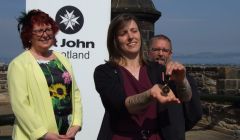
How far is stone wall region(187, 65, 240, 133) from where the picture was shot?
27.5 ft

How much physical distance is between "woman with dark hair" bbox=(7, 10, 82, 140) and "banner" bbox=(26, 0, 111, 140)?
4.51ft

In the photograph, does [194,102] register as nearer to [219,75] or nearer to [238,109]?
[238,109]

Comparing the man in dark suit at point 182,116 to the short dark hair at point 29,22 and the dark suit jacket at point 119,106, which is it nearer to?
the dark suit jacket at point 119,106

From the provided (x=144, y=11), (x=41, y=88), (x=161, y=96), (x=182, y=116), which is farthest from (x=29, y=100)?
(x=144, y=11)

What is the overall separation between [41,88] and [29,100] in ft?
0.36

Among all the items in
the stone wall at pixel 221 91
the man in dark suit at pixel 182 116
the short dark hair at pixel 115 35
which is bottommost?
the stone wall at pixel 221 91

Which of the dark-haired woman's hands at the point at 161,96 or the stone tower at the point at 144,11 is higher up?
the stone tower at the point at 144,11

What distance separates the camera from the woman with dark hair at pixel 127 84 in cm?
234

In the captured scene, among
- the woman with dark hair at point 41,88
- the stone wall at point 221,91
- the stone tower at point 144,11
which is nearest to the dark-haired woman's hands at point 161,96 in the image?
the woman with dark hair at point 41,88

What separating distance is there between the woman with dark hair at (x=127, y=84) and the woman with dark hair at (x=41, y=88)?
1.79 ft

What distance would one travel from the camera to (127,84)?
7.82ft

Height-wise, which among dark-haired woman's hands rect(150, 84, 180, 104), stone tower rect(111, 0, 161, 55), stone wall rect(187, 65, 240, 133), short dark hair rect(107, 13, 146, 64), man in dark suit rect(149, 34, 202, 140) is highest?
stone tower rect(111, 0, 161, 55)

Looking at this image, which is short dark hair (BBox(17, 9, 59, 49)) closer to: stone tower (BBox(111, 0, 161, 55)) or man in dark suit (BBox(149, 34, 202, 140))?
man in dark suit (BBox(149, 34, 202, 140))

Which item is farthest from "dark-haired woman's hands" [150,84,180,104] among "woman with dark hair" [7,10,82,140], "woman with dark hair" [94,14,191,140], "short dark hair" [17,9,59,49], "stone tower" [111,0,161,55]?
"stone tower" [111,0,161,55]
